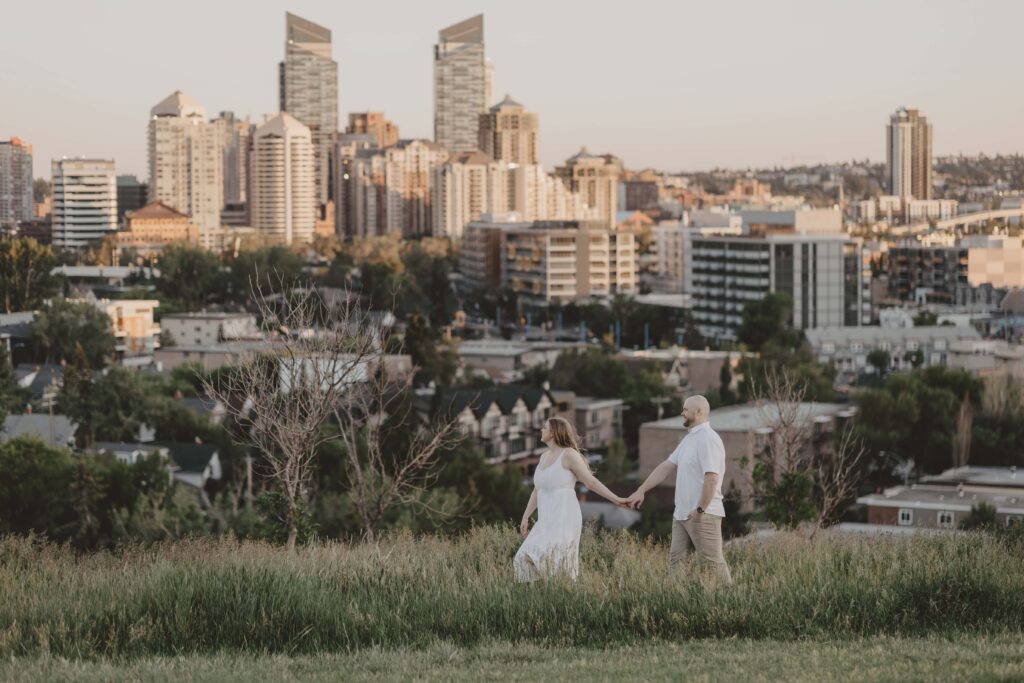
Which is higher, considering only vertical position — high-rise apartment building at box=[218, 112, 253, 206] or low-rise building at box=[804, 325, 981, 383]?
high-rise apartment building at box=[218, 112, 253, 206]

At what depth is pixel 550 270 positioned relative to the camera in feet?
313

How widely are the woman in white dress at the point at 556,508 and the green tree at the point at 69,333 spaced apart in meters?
51.3

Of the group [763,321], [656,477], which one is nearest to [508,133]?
[763,321]

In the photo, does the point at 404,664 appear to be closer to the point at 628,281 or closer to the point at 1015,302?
the point at 1015,302

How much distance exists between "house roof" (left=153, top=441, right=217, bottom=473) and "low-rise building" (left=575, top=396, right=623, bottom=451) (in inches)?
484

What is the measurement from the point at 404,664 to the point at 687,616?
1.45 meters

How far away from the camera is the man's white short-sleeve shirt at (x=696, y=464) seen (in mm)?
8312

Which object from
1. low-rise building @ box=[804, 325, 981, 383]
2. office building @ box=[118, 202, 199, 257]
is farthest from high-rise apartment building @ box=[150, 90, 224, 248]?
low-rise building @ box=[804, 325, 981, 383]

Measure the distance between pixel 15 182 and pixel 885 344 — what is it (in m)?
81.2

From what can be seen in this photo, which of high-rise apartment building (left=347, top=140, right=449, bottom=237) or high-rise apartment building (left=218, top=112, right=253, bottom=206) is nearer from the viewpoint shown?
high-rise apartment building (left=347, top=140, right=449, bottom=237)

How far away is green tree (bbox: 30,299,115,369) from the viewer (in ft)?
193

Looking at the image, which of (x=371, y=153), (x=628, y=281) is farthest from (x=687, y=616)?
(x=371, y=153)

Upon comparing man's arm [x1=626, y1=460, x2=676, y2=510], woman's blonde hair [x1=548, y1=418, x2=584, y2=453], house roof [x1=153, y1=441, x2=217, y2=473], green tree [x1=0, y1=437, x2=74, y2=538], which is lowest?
house roof [x1=153, y1=441, x2=217, y2=473]

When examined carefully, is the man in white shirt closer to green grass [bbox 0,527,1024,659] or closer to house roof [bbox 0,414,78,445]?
green grass [bbox 0,527,1024,659]
